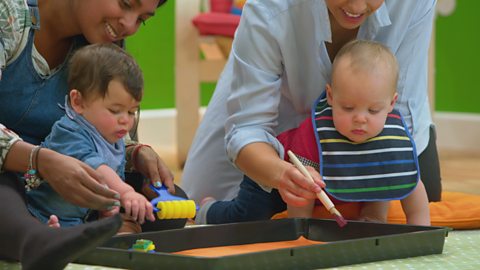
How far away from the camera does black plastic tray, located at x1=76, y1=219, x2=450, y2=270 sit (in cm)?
121

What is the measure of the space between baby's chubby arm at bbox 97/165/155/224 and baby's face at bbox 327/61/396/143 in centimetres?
41

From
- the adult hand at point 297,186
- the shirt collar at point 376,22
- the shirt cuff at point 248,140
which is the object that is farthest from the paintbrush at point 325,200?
the shirt collar at point 376,22

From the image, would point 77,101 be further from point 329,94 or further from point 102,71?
point 329,94

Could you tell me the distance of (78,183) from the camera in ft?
4.18

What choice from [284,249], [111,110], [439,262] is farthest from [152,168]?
[439,262]

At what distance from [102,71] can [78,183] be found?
0.84 feet

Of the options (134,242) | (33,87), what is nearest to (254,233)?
(134,242)

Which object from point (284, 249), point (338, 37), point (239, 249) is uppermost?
point (338, 37)

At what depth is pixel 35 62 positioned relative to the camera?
1.55 meters

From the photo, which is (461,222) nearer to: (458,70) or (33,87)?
(33,87)

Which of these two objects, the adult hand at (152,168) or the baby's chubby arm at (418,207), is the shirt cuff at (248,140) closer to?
the adult hand at (152,168)

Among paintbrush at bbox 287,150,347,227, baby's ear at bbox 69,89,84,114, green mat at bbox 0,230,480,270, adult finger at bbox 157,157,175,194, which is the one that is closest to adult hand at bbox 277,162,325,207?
paintbrush at bbox 287,150,347,227

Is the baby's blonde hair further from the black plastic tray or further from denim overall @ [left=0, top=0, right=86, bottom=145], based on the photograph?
denim overall @ [left=0, top=0, right=86, bottom=145]

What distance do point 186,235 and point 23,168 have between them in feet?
0.89
